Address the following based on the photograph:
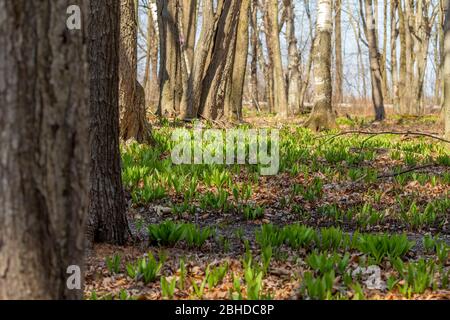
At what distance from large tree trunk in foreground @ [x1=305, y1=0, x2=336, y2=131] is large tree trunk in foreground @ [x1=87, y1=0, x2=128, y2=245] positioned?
7.33 meters

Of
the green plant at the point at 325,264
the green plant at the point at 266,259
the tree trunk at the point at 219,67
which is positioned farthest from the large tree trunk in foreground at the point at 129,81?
the green plant at the point at 325,264

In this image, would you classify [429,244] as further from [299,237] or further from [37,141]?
[37,141]

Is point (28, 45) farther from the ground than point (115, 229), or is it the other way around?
point (28, 45)

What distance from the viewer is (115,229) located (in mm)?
4176

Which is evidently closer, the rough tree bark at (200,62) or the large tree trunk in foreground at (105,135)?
the large tree trunk in foreground at (105,135)

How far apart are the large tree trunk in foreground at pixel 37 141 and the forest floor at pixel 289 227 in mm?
952

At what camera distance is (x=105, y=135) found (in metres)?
4.10

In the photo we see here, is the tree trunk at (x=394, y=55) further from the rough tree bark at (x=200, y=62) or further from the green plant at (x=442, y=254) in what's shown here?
the green plant at (x=442, y=254)

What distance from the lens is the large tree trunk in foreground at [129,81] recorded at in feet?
24.0

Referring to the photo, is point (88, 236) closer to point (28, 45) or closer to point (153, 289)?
point (153, 289)

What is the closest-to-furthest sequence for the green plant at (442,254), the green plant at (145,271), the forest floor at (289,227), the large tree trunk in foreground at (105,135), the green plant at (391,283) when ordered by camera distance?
1. the green plant at (391,283)
2. the forest floor at (289,227)
3. the green plant at (145,271)
4. the green plant at (442,254)
5. the large tree trunk in foreground at (105,135)

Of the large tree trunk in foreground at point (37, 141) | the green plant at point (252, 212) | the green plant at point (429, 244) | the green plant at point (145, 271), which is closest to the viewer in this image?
the large tree trunk in foreground at point (37, 141)
